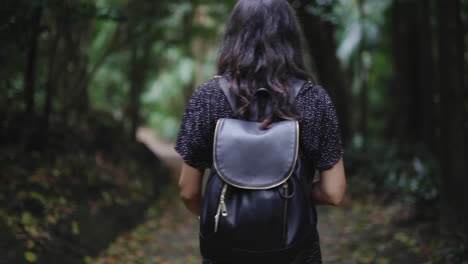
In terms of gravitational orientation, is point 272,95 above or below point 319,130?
above

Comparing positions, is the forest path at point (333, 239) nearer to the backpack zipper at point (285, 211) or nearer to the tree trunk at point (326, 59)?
the tree trunk at point (326, 59)

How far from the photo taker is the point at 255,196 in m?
1.94

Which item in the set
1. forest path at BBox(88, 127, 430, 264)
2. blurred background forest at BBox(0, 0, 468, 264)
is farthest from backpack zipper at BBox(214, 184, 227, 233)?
forest path at BBox(88, 127, 430, 264)

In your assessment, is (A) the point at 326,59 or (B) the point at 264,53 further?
(A) the point at 326,59

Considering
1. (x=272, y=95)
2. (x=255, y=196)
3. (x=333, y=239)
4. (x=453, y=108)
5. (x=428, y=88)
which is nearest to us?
(x=255, y=196)

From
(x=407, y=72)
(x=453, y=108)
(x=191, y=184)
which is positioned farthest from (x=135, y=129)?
(x=191, y=184)

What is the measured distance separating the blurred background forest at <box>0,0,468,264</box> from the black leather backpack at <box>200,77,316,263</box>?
0.70 metres

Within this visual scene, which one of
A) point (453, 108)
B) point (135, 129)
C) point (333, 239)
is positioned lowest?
point (135, 129)

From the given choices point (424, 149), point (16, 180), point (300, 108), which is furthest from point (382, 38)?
point (300, 108)

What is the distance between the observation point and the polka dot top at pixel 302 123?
2.10 meters

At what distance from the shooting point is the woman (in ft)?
6.81

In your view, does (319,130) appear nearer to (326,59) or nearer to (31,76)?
(31,76)

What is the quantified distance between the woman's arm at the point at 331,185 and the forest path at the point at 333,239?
3.25 meters

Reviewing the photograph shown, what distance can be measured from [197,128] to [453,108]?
390 centimetres
